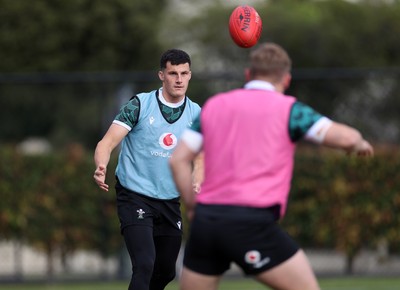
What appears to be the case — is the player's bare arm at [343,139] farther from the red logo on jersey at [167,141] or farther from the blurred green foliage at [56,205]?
the blurred green foliage at [56,205]

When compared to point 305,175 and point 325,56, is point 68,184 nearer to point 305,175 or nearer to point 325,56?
point 305,175

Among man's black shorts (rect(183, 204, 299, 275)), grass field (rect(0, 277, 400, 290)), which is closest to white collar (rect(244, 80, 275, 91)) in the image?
man's black shorts (rect(183, 204, 299, 275))

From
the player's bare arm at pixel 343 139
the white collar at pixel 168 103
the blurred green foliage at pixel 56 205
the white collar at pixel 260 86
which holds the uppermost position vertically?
the white collar at pixel 260 86

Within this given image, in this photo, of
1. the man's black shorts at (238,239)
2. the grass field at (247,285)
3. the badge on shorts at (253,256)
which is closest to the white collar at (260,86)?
the man's black shorts at (238,239)

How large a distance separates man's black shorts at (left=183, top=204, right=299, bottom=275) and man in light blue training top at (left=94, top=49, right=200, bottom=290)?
7.42ft

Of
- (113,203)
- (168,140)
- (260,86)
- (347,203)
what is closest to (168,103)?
(168,140)

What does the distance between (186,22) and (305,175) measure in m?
21.1

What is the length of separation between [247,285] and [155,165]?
22.9ft

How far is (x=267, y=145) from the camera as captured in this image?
6.20 meters

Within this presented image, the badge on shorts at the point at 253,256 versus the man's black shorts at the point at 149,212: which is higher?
the badge on shorts at the point at 253,256

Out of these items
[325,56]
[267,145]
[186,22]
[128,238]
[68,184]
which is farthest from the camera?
[186,22]

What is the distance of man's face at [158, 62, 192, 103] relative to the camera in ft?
28.9

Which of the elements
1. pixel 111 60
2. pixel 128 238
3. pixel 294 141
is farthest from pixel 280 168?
pixel 111 60

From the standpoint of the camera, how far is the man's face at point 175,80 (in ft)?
28.9
